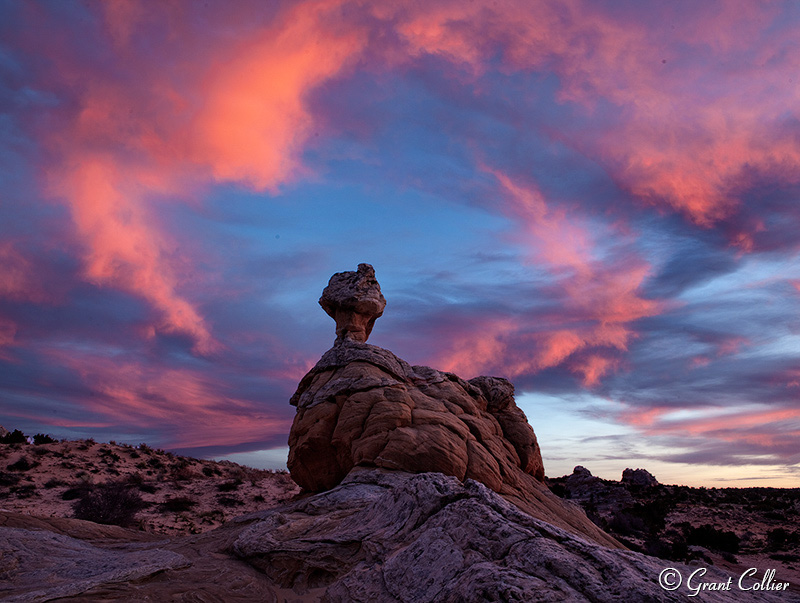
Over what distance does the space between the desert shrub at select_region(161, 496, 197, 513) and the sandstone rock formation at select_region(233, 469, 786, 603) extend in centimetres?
2483

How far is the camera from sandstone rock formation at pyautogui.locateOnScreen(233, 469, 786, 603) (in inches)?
309

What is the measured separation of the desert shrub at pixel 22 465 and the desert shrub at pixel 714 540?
49416 millimetres

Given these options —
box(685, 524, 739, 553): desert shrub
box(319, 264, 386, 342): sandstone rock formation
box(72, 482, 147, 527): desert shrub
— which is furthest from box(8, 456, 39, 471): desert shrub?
box(685, 524, 739, 553): desert shrub

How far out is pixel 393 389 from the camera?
2023 cm

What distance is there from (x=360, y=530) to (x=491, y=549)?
4.32 metres

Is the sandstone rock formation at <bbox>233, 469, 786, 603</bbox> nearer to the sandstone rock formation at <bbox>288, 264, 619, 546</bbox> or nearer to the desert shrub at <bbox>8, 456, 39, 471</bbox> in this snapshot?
the sandstone rock formation at <bbox>288, 264, 619, 546</bbox>

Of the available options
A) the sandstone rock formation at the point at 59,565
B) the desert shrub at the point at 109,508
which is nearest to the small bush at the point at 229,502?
the desert shrub at the point at 109,508

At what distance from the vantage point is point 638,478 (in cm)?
6275

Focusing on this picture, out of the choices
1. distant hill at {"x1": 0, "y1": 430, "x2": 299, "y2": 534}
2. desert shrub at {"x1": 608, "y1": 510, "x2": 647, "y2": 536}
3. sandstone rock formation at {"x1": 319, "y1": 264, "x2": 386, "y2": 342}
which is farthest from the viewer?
desert shrub at {"x1": 608, "y1": 510, "x2": 647, "y2": 536}

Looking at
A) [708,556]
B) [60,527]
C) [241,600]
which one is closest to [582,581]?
[241,600]

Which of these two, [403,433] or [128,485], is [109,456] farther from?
[403,433]

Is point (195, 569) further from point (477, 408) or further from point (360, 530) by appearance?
point (477, 408)

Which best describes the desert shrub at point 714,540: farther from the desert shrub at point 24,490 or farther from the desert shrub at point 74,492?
the desert shrub at point 24,490

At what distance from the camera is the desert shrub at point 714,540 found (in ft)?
103
